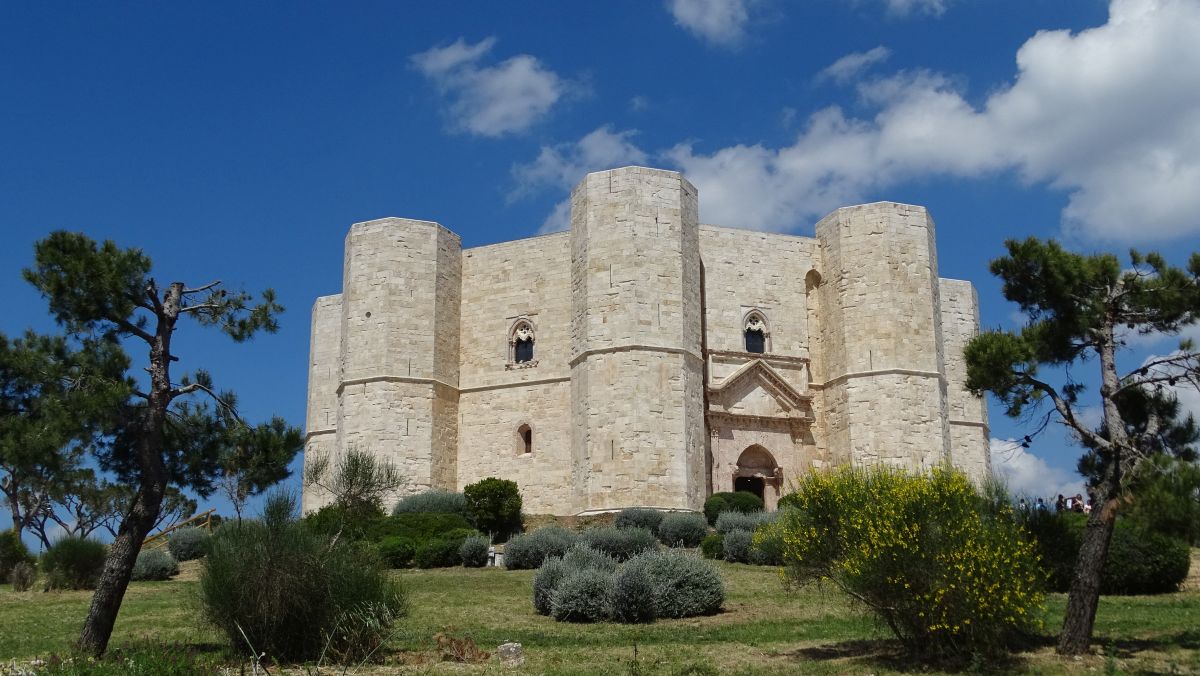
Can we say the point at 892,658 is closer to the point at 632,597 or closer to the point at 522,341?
the point at 632,597

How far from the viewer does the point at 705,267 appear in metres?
28.5

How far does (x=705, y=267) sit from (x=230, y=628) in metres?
20.1

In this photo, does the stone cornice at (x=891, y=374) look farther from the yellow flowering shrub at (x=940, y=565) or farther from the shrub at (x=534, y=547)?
the yellow flowering shrub at (x=940, y=565)

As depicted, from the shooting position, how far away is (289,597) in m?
9.71

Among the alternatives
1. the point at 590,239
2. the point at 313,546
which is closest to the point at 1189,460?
the point at 313,546

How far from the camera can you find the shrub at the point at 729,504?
24.6m

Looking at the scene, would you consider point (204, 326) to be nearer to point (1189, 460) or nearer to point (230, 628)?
point (230, 628)

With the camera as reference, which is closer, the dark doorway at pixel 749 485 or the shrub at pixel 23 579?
the shrub at pixel 23 579

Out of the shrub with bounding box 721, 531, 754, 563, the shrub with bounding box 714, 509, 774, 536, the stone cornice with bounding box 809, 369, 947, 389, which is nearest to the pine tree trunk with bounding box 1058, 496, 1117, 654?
the shrub with bounding box 721, 531, 754, 563

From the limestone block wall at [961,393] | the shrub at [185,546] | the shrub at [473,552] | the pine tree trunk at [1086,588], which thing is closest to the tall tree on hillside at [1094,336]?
the pine tree trunk at [1086,588]

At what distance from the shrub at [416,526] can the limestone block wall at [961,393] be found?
54.1 feet

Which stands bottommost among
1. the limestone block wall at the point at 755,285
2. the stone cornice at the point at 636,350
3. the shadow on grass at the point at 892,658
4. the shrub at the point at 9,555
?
the shadow on grass at the point at 892,658

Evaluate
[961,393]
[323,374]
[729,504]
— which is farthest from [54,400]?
[961,393]

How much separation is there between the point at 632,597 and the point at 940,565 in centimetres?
480
